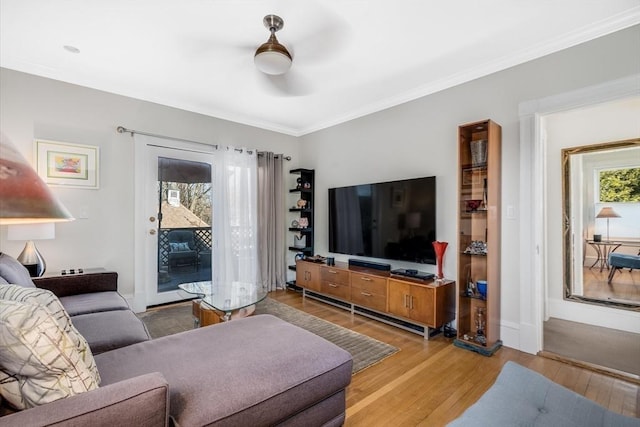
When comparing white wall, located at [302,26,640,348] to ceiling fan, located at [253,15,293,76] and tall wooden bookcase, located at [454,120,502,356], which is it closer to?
tall wooden bookcase, located at [454,120,502,356]

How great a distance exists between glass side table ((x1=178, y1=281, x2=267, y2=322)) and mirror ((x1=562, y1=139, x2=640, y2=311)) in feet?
10.7

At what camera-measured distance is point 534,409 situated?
3.68ft

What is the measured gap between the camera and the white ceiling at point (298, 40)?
2.01m

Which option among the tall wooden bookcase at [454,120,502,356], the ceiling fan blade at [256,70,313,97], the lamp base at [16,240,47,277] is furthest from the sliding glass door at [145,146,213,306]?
the tall wooden bookcase at [454,120,502,356]

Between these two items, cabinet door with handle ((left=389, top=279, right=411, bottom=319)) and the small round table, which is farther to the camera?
the small round table

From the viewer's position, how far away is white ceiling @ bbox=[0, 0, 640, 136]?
201cm

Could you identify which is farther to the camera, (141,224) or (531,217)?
(141,224)

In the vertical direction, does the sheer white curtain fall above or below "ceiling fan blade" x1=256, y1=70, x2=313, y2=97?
below

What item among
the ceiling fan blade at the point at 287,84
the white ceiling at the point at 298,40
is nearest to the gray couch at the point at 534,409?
the white ceiling at the point at 298,40

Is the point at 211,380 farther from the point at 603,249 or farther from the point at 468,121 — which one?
the point at 603,249

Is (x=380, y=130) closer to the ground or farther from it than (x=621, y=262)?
farther from it

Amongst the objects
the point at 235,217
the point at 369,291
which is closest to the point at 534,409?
the point at 369,291

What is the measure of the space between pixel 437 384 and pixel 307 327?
132 cm

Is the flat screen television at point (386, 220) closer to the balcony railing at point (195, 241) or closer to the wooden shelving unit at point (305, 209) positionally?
the wooden shelving unit at point (305, 209)
